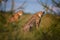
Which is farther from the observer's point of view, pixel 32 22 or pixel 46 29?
pixel 32 22

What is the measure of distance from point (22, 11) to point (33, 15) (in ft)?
0.47

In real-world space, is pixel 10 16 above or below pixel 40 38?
above

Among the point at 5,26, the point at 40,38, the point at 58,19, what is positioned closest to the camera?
the point at 5,26

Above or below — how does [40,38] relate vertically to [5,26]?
below

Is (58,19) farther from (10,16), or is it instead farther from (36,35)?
(10,16)

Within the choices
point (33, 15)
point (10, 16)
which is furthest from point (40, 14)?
point (10, 16)

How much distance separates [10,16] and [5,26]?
0.09 metres

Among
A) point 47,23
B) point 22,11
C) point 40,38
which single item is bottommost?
point 40,38

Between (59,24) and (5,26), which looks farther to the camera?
(59,24)

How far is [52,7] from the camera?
192 centimetres

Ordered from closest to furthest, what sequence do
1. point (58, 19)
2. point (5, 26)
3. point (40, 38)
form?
point (5, 26) → point (40, 38) → point (58, 19)

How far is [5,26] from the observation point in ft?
4.60

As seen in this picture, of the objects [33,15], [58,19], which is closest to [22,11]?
[33,15]

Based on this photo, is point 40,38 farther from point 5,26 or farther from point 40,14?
point 5,26
